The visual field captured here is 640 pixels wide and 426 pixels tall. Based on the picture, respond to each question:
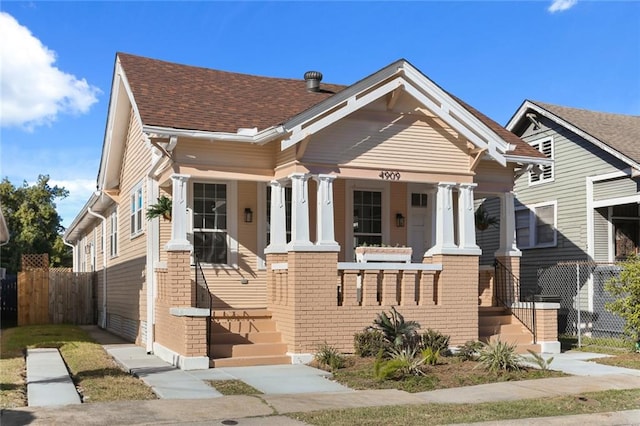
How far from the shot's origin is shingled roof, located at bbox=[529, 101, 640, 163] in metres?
18.3

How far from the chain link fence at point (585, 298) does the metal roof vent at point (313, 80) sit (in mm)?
7786

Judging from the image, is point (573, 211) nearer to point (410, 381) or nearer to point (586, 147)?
point (586, 147)

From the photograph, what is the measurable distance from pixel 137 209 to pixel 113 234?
4.95m

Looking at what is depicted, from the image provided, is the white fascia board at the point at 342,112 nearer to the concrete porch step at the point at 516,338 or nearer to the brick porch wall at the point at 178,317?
the brick porch wall at the point at 178,317

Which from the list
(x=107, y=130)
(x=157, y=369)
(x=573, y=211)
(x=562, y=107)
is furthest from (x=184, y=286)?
(x=562, y=107)

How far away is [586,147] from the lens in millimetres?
19359

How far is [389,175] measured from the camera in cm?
1342

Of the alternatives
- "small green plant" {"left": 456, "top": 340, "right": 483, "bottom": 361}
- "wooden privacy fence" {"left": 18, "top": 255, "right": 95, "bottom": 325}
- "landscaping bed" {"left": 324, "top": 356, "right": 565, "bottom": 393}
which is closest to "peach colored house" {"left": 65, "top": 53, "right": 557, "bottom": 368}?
"small green plant" {"left": 456, "top": 340, "right": 483, "bottom": 361}

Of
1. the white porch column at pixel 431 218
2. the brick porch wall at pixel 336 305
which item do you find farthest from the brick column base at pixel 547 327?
the white porch column at pixel 431 218

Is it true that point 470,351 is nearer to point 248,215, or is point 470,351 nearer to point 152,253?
point 248,215

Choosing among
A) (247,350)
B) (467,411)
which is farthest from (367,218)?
(467,411)

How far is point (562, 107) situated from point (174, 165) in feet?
44.3

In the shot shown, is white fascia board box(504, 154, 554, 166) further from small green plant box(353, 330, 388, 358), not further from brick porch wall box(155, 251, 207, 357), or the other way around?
brick porch wall box(155, 251, 207, 357)

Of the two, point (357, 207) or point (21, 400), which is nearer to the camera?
point (21, 400)
